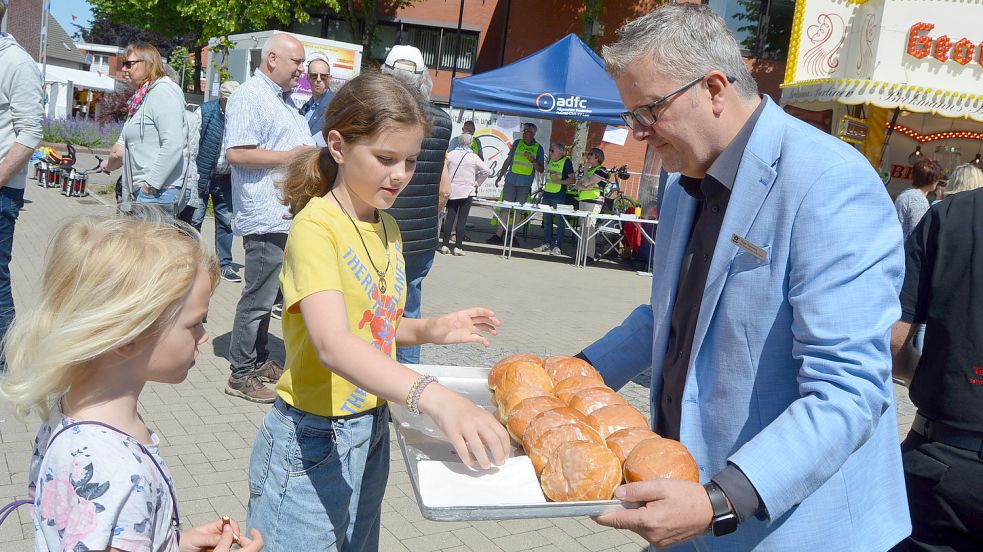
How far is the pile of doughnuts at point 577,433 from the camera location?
174cm

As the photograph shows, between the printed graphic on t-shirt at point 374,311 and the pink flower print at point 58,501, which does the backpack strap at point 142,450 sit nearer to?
the pink flower print at point 58,501

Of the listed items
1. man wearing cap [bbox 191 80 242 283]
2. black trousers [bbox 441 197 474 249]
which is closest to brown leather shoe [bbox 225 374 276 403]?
man wearing cap [bbox 191 80 242 283]

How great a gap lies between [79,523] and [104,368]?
30 centimetres

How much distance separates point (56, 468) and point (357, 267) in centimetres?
95

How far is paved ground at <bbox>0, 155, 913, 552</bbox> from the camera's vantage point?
12.9 ft

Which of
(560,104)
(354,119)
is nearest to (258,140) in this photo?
(354,119)

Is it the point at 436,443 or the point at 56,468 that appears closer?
the point at 56,468

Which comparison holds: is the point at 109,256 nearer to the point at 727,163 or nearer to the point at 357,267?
the point at 357,267

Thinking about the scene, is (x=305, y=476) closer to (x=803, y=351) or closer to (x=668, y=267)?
(x=668, y=267)

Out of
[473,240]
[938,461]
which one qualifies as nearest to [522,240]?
[473,240]

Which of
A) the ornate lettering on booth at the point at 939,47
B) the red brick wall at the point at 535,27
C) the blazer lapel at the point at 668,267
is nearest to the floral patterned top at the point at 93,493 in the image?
the blazer lapel at the point at 668,267

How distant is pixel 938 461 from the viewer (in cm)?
268

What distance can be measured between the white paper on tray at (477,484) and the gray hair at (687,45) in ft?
3.33

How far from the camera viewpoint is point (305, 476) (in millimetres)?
2215
